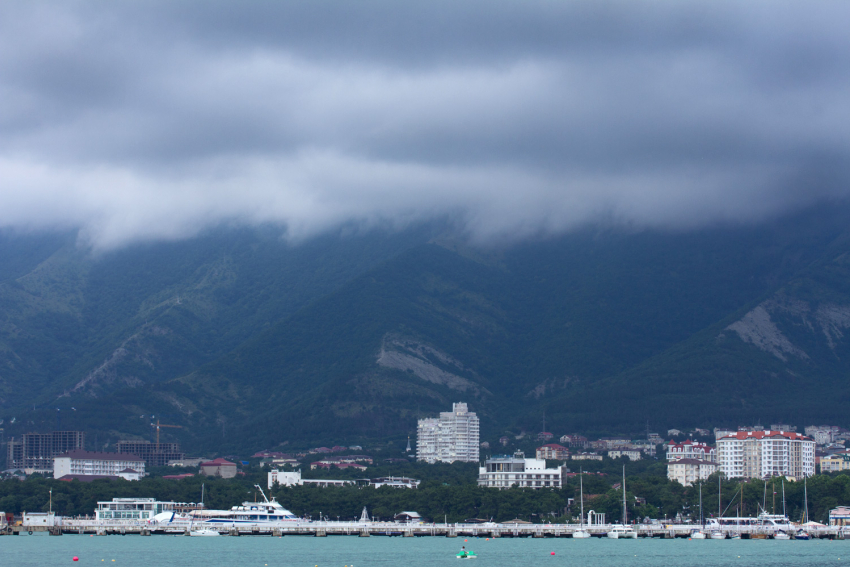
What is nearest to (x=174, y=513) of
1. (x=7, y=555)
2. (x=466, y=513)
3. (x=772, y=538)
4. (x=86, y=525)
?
(x=86, y=525)

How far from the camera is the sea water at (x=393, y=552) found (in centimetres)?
12888

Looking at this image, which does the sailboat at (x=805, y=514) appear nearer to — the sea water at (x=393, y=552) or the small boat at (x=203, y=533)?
the sea water at (x=393, y=552)

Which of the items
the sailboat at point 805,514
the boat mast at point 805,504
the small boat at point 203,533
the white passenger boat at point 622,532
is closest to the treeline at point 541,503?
the boat mast at point 805,504

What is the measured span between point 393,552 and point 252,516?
4324 cm

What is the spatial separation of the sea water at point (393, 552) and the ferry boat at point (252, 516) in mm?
4387

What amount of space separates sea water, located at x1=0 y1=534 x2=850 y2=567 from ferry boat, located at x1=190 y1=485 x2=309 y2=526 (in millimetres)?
4387

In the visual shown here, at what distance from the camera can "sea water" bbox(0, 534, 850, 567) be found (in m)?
129

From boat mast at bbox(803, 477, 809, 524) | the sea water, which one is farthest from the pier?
boat mast at bbox(803, 477, 809, 524)

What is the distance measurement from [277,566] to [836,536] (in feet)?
267

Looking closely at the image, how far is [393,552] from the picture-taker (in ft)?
474

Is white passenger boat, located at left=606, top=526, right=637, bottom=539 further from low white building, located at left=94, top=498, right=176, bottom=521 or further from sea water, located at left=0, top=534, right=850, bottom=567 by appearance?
low white building, located at left=94, top=498, right=176, bottom=521

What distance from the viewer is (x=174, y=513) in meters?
189

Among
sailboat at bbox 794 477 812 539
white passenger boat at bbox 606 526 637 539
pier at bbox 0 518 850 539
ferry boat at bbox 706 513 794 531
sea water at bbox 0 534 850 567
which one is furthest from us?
ferry boat at bbox 706 513 794 531

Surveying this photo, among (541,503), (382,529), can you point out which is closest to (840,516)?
(541,503)
